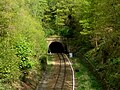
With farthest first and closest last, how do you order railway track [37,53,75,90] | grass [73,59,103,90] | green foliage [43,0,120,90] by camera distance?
grass [73,59,103,90] → railway track [37,53,75,90] → green foliage [43,0,120,90]

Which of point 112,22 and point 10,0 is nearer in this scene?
point 10,0

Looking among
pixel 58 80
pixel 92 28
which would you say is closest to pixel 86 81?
pixel 58 80

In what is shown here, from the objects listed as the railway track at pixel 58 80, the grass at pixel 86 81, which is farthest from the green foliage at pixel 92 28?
the railway track at pixel 58 80

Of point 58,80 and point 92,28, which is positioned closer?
point 58,80

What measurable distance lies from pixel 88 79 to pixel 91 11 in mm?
10124

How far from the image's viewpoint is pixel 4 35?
19.0 m

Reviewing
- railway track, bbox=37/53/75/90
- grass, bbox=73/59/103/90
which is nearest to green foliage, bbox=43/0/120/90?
grass, bbox=73/59/103/90

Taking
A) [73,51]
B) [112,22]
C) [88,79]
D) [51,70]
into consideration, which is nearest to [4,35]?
[112,22]

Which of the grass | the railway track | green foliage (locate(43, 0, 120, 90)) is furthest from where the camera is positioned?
the grass

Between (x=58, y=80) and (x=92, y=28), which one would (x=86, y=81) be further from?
(x=92, y=28)

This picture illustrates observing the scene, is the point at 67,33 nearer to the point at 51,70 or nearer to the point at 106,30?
the point at 51,70

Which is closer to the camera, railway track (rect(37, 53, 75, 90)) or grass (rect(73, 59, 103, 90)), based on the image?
railway track (rect(37, 53, 75, 90))

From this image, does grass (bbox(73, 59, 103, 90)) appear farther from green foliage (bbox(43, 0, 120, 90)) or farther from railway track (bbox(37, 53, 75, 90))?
green foliage (bbox(43, 0, 120, 90))

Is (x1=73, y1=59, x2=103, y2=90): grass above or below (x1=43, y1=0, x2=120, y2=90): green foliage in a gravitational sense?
below
